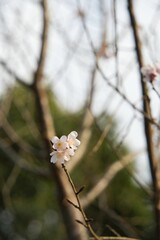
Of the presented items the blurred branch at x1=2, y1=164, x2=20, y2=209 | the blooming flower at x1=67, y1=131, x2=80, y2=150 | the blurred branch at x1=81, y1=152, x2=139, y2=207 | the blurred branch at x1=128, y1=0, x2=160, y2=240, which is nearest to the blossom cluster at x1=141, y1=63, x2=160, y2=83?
the blurred branch at x1=128, y1=0, x2=160, y2=240

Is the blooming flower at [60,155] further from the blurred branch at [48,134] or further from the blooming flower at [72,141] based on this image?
the blurred branch at [48,134]

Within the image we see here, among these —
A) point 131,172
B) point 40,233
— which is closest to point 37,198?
point 40,233

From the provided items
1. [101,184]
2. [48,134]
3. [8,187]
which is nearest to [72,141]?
[48,134]

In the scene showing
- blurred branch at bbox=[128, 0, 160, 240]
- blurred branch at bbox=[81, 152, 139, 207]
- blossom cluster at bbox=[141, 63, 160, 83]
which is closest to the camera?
blossom cluster at bbox=[141, 63, 160, 83]

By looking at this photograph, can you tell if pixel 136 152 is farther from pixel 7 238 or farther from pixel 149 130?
pixel 7 238

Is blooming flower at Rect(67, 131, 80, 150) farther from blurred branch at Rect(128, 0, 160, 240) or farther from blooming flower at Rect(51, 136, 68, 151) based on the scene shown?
blurred branch at Rect(128, 0, 160, 240)

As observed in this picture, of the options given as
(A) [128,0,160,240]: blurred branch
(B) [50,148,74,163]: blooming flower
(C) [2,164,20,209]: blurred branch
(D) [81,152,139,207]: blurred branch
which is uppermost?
(C) [2,164,20,209]: blurred branch

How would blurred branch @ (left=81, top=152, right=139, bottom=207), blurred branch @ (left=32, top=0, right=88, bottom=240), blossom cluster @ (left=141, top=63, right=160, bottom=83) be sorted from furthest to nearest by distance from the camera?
blurred branch @ (left=81, top=152, right=139, bottom=207) → blurred branch @ (left=32, top=0, right=88, bottom=240) → blossom cluster @ (left=141, top=63, right=160, bottom=83)

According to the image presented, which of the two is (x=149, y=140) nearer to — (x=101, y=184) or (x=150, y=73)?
(x=150, y=73)
